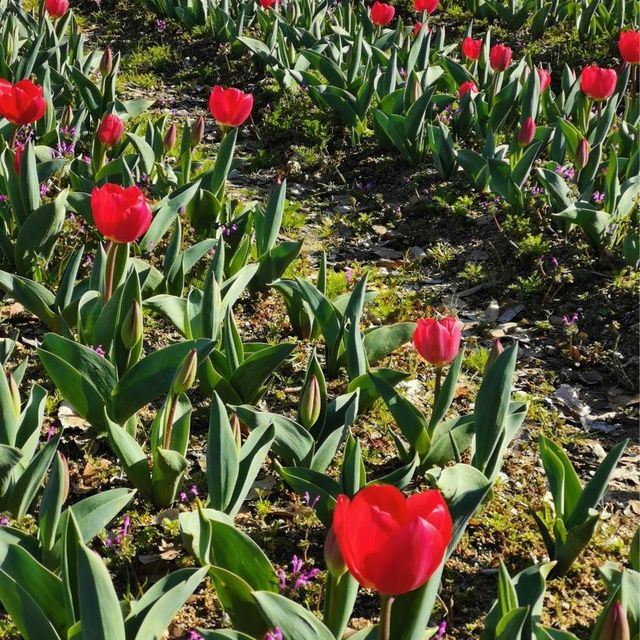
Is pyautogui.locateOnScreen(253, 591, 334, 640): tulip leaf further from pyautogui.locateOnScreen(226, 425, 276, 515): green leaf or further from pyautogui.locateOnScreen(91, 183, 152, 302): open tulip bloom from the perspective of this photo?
pyautogui.locateOnScreen(91, 183, 152, 302): open tulip bloom

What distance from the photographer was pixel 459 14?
280 inches

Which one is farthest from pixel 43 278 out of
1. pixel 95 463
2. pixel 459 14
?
pixel 459 14

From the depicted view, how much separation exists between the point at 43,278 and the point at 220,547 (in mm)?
1745

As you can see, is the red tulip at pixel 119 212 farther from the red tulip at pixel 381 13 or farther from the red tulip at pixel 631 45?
the red tulip at pixel 381 13

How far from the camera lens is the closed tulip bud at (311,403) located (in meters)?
2.28

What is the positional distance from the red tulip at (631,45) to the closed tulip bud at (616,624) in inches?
133

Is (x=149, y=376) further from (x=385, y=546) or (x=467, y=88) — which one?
(x=467, y=88)

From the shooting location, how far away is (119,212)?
2.25 meters

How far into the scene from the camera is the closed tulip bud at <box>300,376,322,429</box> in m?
2.28

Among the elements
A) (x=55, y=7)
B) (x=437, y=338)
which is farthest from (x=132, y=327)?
(x=55, y=7)

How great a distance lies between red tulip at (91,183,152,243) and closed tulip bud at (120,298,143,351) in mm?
205

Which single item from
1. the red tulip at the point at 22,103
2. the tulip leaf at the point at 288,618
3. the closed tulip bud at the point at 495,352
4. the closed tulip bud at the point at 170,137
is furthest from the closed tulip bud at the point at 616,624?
the closed tulip bud at the point at 170,137

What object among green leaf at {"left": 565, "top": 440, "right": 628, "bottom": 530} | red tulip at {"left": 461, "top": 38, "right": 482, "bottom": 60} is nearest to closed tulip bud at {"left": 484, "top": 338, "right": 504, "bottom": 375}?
green leaf at {"left": 565, "top": 440, "right": 628, "bottom": 530}

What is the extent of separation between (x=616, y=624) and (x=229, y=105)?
2.40 m
